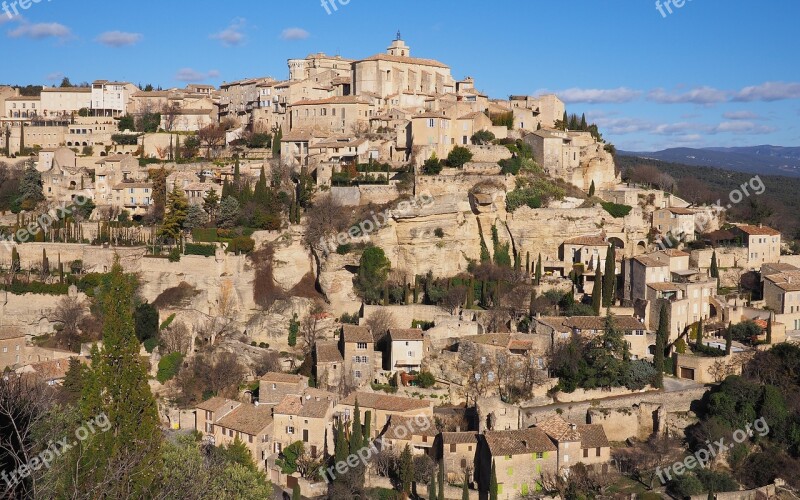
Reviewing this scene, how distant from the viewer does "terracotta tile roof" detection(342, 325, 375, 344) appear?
36219mm

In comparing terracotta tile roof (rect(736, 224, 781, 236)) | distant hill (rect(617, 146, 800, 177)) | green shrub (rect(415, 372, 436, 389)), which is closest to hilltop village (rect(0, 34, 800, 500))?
green shrub (rect(415, 372, 436, 389))

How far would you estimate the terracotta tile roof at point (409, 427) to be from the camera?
3284cm

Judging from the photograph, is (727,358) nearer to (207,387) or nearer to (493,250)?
(493,250)

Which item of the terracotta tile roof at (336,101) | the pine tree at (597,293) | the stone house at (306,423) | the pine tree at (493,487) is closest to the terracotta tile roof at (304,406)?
the stone house at (306,423)

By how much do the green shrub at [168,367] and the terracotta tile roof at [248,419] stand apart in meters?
4.15

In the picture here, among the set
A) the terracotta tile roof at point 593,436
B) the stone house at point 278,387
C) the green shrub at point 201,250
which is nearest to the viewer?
the terracotta tile roof at point 593,436

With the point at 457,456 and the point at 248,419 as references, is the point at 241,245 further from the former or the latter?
the point at 457,456

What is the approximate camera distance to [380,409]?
1326 inches

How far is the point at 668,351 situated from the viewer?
37844mm

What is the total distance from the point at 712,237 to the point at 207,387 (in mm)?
25139

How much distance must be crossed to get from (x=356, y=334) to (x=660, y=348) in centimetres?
1179

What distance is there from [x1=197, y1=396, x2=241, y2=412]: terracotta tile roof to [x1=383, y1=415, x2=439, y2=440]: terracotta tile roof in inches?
248

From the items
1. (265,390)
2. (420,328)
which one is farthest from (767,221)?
(265,390)

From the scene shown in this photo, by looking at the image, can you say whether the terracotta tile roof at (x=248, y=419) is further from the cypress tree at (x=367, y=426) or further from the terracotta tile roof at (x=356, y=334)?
the terracotta tile roof at (x=356, y=334)
